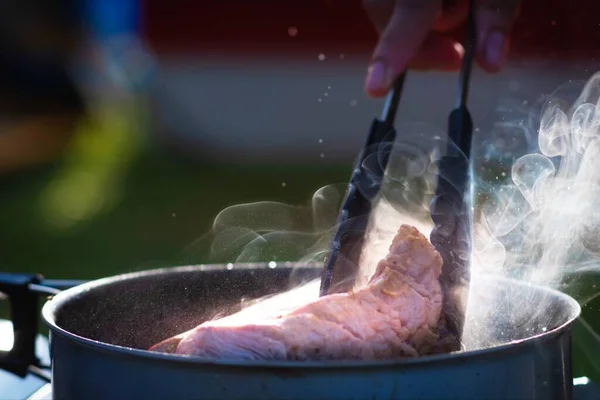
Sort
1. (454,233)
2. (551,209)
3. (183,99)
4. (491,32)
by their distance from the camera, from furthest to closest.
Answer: (183,99)
(491,32)
(551,209)
(454,233)

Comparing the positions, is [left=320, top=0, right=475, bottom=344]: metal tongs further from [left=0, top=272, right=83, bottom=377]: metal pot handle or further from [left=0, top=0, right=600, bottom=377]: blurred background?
[left=0, top=0, right=600, bottom=377]: blurred background

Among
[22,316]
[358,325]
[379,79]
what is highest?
[379,79]

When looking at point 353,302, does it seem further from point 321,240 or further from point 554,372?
point 321,240

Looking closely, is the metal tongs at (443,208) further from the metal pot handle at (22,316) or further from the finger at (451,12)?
the metal pot handle at (22,316)

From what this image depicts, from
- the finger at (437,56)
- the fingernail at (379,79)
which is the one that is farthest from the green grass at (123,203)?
the fingernail at (379,79)

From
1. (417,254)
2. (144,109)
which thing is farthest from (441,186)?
(144,109)

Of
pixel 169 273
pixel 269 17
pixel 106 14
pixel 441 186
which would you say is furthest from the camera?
pixel 106 14

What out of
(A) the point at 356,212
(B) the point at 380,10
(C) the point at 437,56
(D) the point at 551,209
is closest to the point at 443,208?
(A) the point at 356,212

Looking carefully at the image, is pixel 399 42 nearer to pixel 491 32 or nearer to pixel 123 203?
pixel 491 32
